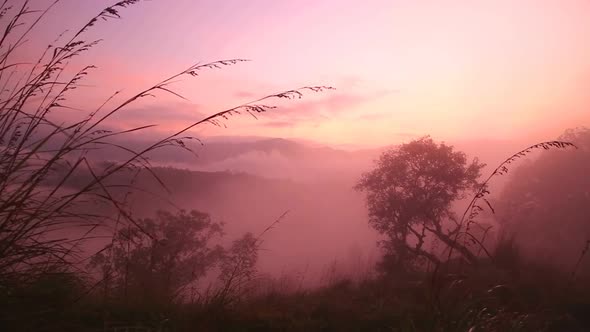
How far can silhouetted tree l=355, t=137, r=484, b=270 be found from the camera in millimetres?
26062

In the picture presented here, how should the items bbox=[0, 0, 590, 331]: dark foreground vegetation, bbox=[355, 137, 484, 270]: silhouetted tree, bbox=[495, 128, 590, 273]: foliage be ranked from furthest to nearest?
bbox=[495, 128, 590, 273]: foliage < bbox=[355, 137, 484, 270]: silhouetted tree < bbox=[0, 0, 590, 331]: dark foreground vegetation

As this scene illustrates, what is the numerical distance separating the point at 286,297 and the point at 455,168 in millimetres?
22928

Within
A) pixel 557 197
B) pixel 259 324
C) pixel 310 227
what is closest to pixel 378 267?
pixel 259 324

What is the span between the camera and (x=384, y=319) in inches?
231

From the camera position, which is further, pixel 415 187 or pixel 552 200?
pixel 552 200

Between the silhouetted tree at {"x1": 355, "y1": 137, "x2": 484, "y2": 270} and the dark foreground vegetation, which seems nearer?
the dark foreground vegetation

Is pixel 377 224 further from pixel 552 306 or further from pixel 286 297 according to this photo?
pixel 286 297

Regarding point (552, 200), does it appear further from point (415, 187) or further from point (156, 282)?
point (156, 282)

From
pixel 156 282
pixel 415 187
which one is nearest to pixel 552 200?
pixel 415 187

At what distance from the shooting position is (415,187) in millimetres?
26625

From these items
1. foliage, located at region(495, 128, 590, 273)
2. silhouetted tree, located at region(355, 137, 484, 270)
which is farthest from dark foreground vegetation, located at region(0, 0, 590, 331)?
foliage, located at region(495, 128, 590, 273)

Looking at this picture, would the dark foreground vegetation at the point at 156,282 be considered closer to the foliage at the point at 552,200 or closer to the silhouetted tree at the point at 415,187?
the silhouetted tree at the point at 415,187

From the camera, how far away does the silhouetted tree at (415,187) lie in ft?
85.5

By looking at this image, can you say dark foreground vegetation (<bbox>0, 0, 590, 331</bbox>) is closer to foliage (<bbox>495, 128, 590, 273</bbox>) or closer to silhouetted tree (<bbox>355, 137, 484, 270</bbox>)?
silhouetted tree (<bbox>355, 137, 484, 270</bbox>)
